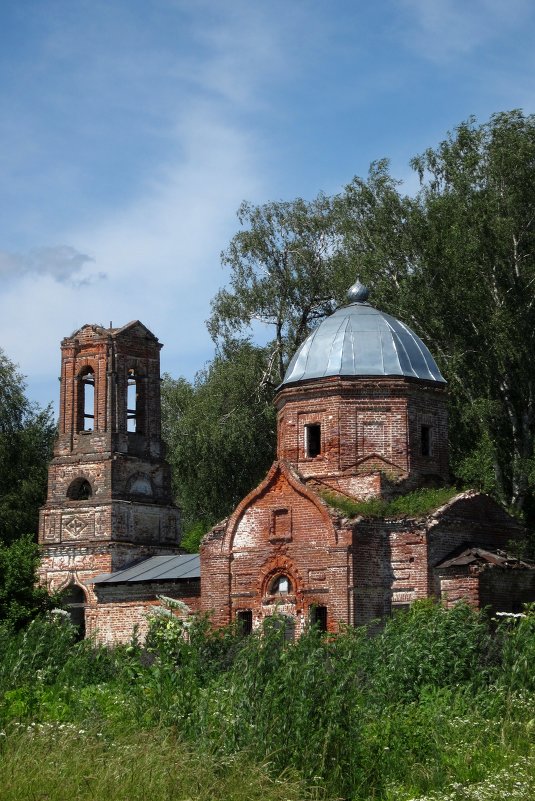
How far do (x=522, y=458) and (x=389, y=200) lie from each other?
635cm

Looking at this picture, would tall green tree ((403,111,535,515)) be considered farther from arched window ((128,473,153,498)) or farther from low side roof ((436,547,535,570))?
arched window ((128,473,153,498))

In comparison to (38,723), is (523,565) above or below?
above

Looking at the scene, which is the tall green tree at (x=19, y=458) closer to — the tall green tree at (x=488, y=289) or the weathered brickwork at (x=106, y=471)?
the weathered brickwork at (x=106, y=471)

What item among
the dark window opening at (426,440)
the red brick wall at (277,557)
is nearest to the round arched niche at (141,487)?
the red brick wall at (277,557)

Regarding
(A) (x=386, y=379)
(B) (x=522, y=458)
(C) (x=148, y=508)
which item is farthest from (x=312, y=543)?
(C) (x=148, y=508)

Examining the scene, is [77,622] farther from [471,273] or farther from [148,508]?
[471,273]

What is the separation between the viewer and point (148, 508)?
27.0 meters

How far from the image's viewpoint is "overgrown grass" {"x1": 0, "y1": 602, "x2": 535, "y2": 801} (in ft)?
31.3

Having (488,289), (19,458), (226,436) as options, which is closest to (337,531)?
(488,289)

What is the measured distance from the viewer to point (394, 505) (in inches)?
802

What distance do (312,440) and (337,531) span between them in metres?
2.43

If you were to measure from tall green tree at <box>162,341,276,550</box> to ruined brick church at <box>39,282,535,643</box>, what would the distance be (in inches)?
176

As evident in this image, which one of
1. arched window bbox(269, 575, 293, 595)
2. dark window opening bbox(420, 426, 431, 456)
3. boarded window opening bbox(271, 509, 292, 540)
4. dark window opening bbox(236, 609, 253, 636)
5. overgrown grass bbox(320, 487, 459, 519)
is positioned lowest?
dark window opening bbox(236, 609, 253, 636)

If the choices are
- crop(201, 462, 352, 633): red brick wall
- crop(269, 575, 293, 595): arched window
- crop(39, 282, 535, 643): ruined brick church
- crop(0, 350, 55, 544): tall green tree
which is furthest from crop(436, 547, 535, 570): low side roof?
crop(0, 350, 55, 544): tall green tree
